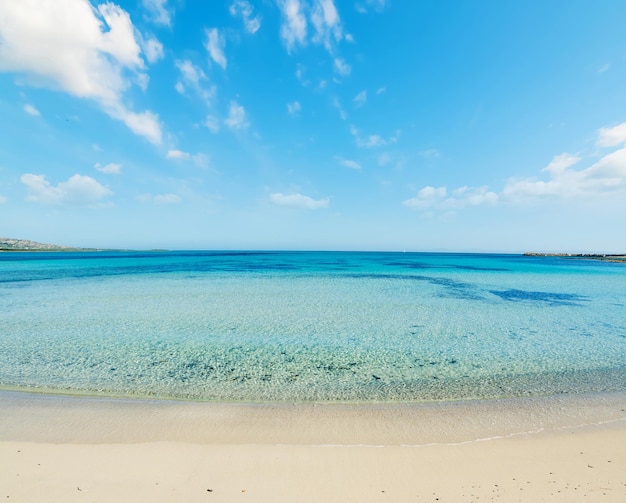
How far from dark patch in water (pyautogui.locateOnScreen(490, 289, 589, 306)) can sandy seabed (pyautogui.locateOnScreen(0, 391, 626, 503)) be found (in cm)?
1659

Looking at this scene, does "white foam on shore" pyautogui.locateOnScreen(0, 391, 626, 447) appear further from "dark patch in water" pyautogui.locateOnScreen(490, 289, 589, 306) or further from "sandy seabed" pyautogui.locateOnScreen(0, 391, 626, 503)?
"dark patch in water" pyautogui.locateOnScreen(490, 289, 589, 306)

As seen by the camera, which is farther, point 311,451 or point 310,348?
point 310,348

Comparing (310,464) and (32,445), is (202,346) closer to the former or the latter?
(32,445)

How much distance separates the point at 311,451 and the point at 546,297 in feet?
81.0

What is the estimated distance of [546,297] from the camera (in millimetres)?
22312

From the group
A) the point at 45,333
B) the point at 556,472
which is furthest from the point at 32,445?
the point at 45,333

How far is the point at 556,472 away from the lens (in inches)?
170

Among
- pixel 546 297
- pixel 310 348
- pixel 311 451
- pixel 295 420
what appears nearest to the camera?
pixel 311 451

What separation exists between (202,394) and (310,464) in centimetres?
362

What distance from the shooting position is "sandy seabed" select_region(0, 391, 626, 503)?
3.95 m

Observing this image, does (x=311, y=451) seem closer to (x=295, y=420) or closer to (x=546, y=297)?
(x=295, y=420)

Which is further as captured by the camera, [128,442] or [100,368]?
[100,368]

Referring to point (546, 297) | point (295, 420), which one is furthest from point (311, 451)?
point (546, 297)

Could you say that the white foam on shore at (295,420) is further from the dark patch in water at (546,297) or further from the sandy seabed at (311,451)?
the dark patch in water at (546,297)
